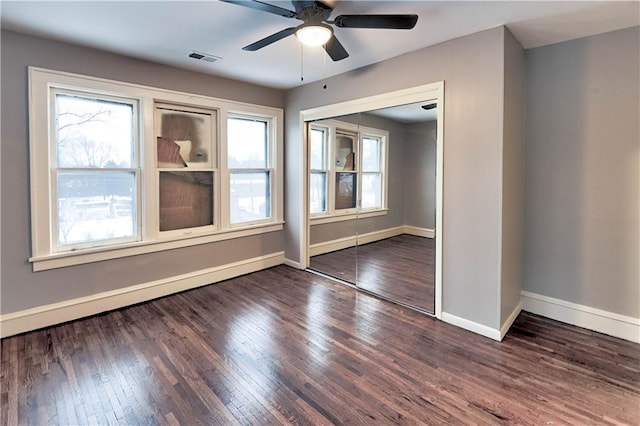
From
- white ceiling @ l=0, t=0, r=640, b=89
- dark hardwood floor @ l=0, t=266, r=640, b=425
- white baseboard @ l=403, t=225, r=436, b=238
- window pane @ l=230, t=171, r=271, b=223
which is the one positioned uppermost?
white ceiling @ l=0, t=0, r=640, b=89

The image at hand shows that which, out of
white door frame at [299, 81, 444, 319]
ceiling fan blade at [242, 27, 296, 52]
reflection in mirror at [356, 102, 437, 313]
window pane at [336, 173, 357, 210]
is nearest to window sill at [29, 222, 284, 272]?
window pane at [336, 173, 357, 210]

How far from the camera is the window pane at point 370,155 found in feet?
13.6

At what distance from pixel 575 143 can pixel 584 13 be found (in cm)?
108

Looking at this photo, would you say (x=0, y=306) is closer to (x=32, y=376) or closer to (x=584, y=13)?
(x=32, y=376)

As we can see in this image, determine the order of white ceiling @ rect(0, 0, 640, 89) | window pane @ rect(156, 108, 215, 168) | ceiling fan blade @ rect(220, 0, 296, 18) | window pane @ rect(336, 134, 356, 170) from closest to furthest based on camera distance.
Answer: ceiling fan blade @ rect(220, 0, 296, 18) < white ceiling @ rect(0, 0, 640, 89) < window pane @ rect(156, 108, 215, 168) < window pane @ rect(336, 134, 356, 170)

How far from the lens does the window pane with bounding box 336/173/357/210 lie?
451cm

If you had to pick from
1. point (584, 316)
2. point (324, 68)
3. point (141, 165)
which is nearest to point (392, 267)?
point (584, 316)

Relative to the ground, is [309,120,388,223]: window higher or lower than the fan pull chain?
lower

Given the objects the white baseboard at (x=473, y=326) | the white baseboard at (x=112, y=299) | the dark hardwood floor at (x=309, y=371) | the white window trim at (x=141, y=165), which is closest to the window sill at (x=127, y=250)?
the white window trim at (x=141, y=165)

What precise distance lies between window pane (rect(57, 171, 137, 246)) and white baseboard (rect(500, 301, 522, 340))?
3.78m

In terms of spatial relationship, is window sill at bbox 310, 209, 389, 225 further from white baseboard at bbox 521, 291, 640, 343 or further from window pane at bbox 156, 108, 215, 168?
white baseboard at bbox 521, 291, 640, 343

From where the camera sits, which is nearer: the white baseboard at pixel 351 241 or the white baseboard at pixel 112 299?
the white baseboard at pixel 112 299

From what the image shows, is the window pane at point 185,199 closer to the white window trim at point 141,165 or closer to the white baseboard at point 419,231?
the white window trim at point 141,165

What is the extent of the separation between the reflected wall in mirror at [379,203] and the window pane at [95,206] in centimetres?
231
